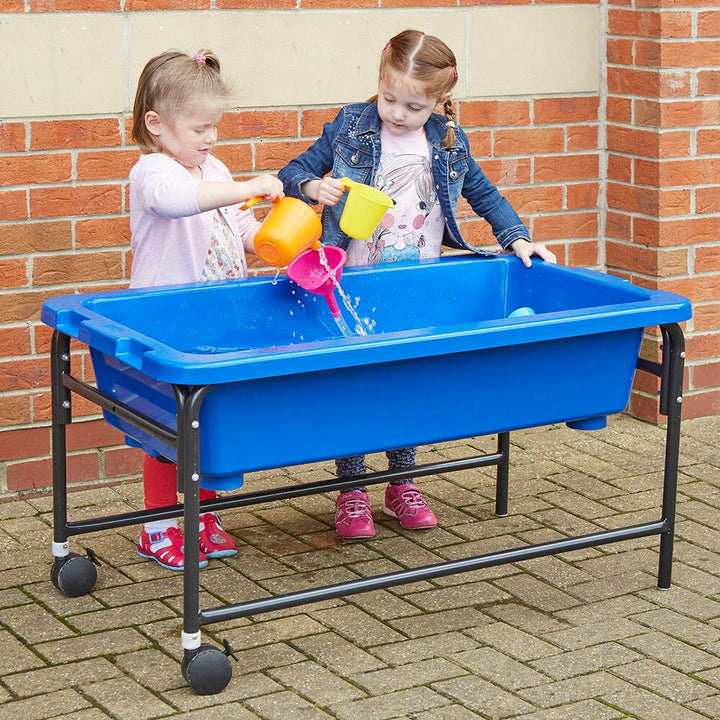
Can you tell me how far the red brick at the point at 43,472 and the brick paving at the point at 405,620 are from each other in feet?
0.22

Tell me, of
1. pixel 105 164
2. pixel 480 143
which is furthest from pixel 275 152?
pixel 480 143

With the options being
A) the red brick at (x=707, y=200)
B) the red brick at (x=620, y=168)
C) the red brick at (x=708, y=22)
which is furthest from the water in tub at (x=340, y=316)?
the red brick at (x=708, y=22)

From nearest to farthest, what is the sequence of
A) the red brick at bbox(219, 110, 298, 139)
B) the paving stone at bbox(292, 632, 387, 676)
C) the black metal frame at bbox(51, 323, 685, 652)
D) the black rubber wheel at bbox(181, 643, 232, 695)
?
the black metal frame at bbox(51, 323, 685, 652)
the black rubber wheel at bbox(181, 643, 232, 695)
the paving stone at bbox(292, 632, 387, 676)
the red brick at bbox(219, 110, 298, 139)

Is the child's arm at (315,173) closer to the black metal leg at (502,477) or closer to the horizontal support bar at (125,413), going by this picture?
the horizontal support bar at (125,413)

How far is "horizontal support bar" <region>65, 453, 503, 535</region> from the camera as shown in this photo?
392 cm

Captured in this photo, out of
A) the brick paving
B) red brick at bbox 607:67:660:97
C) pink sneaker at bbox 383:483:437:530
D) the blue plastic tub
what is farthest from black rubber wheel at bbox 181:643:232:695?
red brick at bbox 607:67:660:97

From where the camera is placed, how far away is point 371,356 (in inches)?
130

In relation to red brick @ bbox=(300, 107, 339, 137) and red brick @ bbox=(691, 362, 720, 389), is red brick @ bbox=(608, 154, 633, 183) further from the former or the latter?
red brick @ bbox=(300, 107, 339, 137)

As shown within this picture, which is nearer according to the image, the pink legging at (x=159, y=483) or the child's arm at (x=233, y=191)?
the child's arm at (x=233, y=191)

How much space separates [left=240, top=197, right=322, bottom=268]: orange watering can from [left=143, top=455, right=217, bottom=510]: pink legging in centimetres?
73

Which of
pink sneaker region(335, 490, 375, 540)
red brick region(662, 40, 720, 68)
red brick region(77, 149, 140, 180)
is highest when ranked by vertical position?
red brick region(662, 40, 720, 68)

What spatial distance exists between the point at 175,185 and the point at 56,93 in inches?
39.8

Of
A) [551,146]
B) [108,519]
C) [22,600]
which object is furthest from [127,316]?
[551,146]

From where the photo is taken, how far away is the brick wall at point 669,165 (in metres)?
5.32
